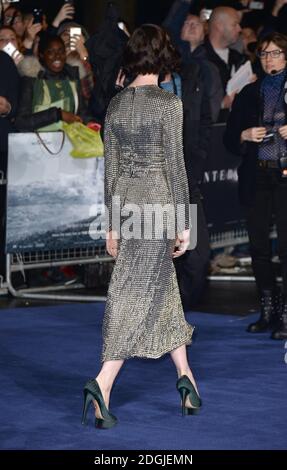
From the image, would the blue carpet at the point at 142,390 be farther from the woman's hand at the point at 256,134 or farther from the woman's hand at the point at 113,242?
the woman's hand at the point at 256,134

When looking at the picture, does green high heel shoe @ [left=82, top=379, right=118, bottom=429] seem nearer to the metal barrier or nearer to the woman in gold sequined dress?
the woman in gold sequined dress

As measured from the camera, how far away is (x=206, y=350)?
9.19 m

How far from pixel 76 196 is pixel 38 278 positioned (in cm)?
110

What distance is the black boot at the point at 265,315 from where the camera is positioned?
982 cm

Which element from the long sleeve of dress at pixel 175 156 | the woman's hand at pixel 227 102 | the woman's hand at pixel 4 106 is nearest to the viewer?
the long sleeve of dress at pixel 175 156

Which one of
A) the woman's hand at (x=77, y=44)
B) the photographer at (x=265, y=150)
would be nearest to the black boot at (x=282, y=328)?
the photographer at (x=265, y=150)

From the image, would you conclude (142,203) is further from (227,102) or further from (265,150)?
(227,102)

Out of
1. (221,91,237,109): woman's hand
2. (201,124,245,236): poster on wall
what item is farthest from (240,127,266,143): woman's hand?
(221,91,237,109): woman's hand

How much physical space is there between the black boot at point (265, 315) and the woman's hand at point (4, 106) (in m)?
3.18

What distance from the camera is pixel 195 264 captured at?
9.72m

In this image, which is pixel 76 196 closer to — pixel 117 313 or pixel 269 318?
pixel 269 318

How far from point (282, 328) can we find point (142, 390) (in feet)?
6.44

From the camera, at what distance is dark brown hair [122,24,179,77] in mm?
6891
